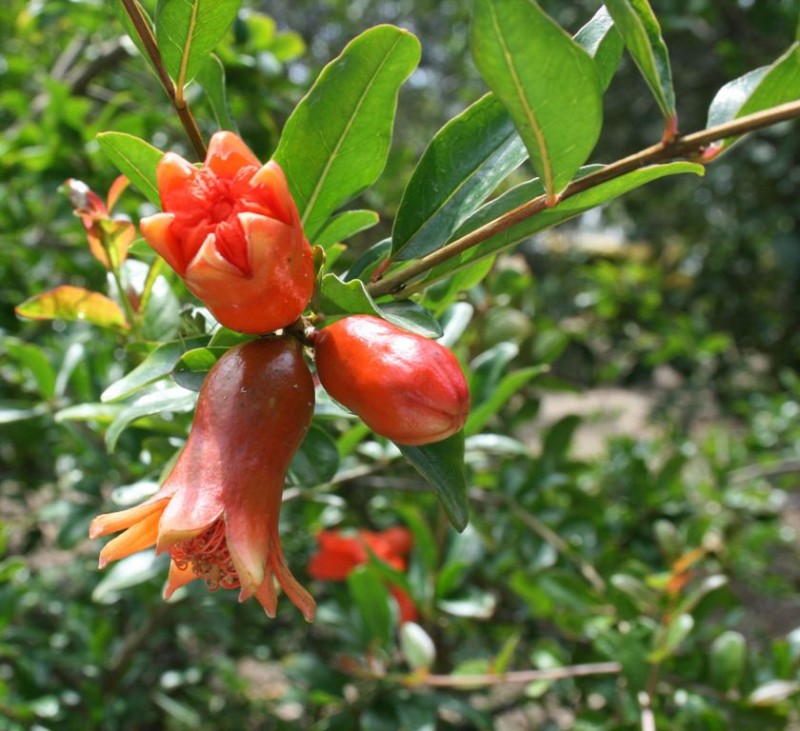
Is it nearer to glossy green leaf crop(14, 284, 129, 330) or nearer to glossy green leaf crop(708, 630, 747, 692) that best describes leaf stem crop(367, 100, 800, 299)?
glossy green leaf crop(14, 284, 129, 330)

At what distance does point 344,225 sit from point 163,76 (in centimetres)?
20

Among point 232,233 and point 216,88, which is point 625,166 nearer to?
point 232,233

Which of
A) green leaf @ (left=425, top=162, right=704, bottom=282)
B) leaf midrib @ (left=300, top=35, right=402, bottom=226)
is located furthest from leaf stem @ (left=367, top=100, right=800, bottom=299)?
leaf midrib @ (left=300, top=35, right=402, bottom=226)

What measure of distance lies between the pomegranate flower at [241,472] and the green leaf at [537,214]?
155mm

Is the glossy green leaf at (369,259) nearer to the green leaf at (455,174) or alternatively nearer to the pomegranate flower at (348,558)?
the green leaf at (455,174)

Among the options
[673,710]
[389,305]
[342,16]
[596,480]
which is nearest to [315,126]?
[389,305]

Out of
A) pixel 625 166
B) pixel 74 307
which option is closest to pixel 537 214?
pixel 625 166

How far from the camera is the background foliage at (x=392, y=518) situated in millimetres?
1282

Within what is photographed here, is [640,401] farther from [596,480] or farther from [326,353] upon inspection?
[326,353]

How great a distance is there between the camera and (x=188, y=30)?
2.01 ft

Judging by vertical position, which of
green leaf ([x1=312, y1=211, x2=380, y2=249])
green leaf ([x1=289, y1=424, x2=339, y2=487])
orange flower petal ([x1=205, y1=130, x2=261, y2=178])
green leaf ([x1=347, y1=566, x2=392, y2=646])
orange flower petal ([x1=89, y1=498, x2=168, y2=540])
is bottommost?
green leaf ([x1=347, y1=566, x2=392, y2=646])

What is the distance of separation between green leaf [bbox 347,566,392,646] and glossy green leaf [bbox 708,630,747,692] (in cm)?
57

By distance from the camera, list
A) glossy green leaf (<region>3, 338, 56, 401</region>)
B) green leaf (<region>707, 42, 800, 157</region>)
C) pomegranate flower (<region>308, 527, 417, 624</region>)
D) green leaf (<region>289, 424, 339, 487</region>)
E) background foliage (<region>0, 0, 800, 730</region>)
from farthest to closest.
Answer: pomegranate flower (<region>308, 527, 417, 624</region>)
background foliage (<region>0, 0, 800, 730</region>)
glossy green leaf (<region>3, 338, 56, 401</region>)
green leaf (<region>289, 424, 339, 487</region>)
green leaf (<region>707, 42, 800, 157</region>)

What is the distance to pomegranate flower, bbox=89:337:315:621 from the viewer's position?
0.54 m
